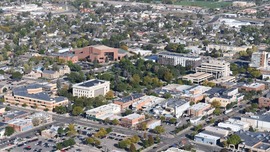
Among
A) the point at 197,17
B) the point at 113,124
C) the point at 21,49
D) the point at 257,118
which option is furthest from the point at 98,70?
the point at 197,17

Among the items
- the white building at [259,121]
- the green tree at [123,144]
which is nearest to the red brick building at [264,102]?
the white building at [259,121]

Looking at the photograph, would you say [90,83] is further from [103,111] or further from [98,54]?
[98,54]

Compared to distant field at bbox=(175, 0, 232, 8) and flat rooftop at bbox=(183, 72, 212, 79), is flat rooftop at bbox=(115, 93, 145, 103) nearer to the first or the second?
flat rooftop at bbox=(183, 72, 212, 79)

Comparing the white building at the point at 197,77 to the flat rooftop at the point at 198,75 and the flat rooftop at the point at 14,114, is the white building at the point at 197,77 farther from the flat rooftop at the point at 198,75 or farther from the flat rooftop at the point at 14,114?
the flat rooftop at the point at 14,114

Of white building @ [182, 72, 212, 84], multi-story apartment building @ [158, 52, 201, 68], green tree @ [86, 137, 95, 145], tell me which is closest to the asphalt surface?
green tree @ [86, 137, 95, 145]

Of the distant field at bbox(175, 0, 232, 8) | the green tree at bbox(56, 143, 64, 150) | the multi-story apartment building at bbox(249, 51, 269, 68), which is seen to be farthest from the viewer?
the distant field at bbox(175, 0, 232, 8)
